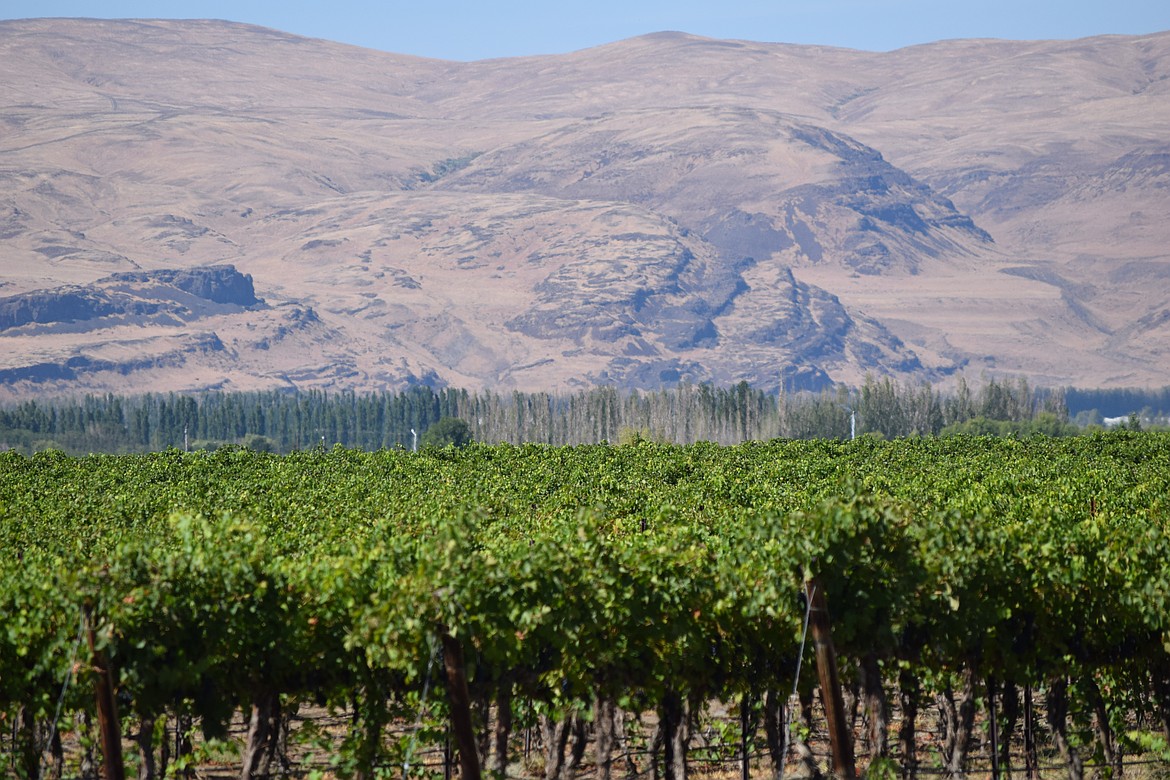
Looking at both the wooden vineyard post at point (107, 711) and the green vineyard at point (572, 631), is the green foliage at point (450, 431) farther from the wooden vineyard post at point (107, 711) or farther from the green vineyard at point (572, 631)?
the wooden vineyard post at point (107, 711)

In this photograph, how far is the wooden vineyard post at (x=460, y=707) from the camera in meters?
20.7

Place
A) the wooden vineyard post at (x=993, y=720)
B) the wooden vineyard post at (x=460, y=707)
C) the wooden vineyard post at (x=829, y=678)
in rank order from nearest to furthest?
the wooden vineyard post at (x=460, y=707)
the wooden vineyard post at (x=829, y=678)
the wooden vineyard post at (x=993, y=720)

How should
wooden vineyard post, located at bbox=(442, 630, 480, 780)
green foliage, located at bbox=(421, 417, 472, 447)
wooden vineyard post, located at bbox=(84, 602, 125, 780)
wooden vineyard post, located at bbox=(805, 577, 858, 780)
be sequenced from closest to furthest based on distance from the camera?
wooden vineyard post, located at bbox=(84, 602, 125, 780)
wooden vineyard post, located at bbox=(442, 630, 480, 780)
wooden vineyard post, located at bbox=(805, 577, 858, 780)
green foliage, located at bbox=(421, 417, 472, 447)

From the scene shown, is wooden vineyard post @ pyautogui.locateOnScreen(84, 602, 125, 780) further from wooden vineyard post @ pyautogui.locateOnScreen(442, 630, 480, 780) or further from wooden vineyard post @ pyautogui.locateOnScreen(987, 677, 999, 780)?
wooden vineyard post @ pyautogui.locateOnScreen(987, 677, 999, 780)

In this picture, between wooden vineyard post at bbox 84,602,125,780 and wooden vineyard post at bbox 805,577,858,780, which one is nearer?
wooden vineyard post at bbox 84,602,125,780

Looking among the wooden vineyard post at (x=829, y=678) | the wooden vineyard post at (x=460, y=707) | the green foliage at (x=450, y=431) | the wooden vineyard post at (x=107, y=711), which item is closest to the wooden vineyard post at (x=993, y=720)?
the wooden vineyard post at (x=829, y=678)

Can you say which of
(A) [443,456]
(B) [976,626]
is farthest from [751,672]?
(A) [443,456]

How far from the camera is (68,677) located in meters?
21.2

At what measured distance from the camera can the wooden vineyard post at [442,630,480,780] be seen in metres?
20.7

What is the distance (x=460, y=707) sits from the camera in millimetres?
20672

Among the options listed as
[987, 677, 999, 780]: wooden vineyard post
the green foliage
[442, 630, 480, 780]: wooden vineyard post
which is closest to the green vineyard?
[442, 630, 480, 780]: wooden vineyard post

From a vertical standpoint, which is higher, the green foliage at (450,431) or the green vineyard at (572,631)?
the green vineyard at (572,631)

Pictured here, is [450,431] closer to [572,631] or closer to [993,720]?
[993,720]

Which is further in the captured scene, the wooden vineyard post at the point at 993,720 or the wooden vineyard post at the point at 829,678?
the wooden vineyard post at the point at 993,720
